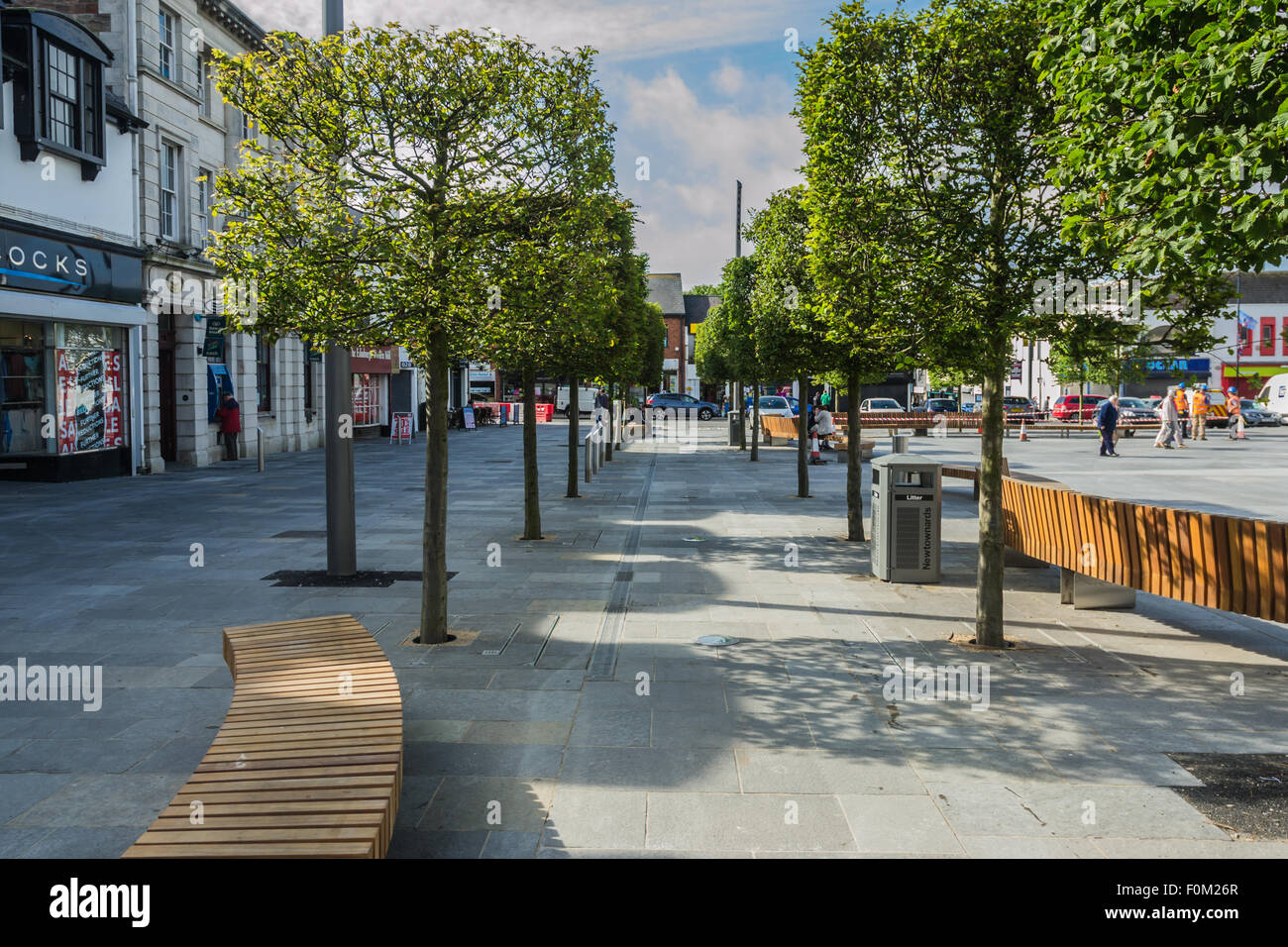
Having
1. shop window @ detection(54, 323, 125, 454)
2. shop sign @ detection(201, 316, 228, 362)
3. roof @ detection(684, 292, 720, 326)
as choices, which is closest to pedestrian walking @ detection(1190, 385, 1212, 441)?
shop sign @ detection(201, 316, 228, 362)

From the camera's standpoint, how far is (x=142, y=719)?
5.71 meters

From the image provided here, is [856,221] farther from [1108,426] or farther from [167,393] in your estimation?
[1108,426]

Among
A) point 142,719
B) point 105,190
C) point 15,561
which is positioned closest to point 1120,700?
point 142,719

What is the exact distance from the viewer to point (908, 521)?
32.5 feet

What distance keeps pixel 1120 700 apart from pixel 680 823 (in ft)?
10.6

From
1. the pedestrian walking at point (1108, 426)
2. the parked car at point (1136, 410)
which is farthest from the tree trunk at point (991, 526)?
the parked car at point (1136, 410)

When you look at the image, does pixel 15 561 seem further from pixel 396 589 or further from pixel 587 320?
pixel 587 320

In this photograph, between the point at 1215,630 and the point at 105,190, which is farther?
the point at 105,190

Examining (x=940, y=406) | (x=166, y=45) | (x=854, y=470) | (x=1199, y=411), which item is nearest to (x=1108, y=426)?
(x=1199, y=411)

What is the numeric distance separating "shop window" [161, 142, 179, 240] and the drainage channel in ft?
51.1

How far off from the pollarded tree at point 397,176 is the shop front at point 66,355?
12698 millimetres

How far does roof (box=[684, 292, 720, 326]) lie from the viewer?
9450 cm
